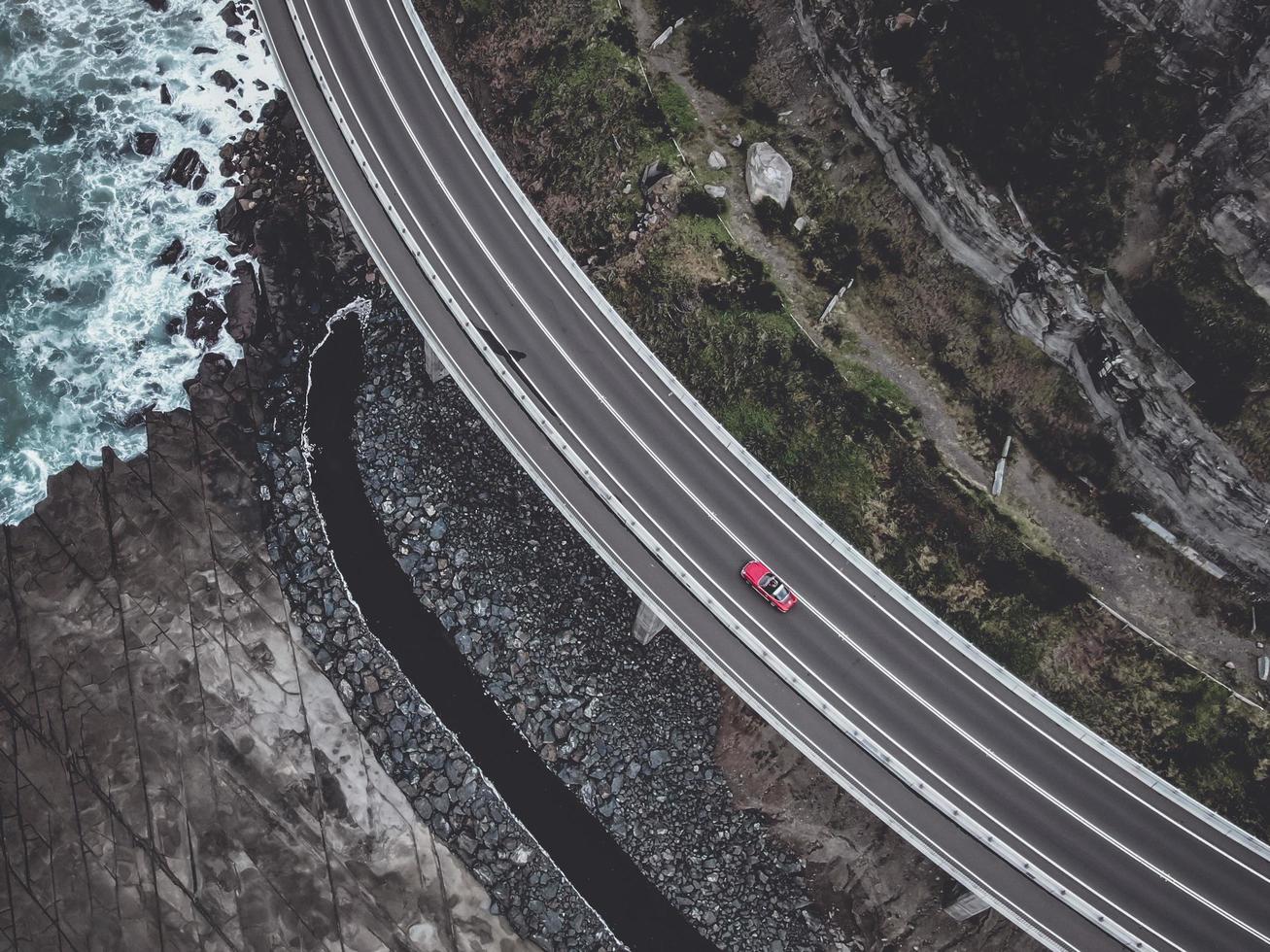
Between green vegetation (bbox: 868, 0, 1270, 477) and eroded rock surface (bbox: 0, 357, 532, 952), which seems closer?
green vegetation (bbox: 868, 0, 1270, 477)

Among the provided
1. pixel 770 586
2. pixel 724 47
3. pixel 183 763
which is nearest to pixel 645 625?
pixel 770 586

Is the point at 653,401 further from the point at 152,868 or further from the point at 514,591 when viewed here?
the point at 152,868

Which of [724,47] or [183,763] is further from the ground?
[724,47]

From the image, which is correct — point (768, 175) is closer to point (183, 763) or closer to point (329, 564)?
point (329, 564)

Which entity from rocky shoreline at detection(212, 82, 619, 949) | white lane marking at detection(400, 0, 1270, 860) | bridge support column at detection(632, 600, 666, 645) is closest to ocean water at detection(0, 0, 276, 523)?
rocky shoreline at detection(212, 82, 619, 949)

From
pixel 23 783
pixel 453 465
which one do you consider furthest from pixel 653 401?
pixel 23 783

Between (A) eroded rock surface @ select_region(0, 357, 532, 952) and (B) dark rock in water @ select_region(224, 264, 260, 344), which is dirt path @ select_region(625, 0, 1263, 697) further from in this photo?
(A) eroded rock surface @ select_region(0, 357, 532, 952)

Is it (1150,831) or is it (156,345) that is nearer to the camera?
(1150,831)
